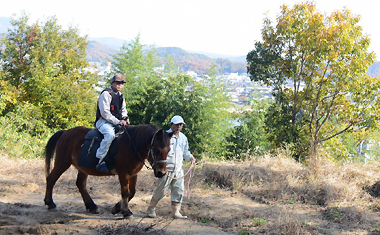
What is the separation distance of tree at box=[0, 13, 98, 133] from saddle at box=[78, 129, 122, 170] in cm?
1903

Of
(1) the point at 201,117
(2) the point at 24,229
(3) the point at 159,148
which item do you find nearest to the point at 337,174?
(3) the point at 159,148

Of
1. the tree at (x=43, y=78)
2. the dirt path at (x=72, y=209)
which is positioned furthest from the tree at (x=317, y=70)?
the tree at (x=43, y=78)

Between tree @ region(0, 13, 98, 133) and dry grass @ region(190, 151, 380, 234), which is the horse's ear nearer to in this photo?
dry grass @ region(190, 151, 380, 234)

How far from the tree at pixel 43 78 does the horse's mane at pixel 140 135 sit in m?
19.6

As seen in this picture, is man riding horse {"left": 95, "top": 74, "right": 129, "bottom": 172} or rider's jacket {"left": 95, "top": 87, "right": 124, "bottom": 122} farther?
rider's jacket {"left": 95, "top": 87, "right": 124, "bottom": 122}

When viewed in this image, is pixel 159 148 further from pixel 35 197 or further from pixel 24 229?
pixel 35 197

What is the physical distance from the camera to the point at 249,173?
8758mm

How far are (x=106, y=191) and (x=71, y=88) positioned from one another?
1844 cm

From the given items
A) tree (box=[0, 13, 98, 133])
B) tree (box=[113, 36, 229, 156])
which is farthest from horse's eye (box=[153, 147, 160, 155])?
tree (box=[0, 13, 98, 133])

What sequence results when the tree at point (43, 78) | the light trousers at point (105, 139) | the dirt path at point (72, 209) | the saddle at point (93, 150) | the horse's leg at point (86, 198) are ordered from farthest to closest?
the tree at point (43, 78)
the horse's leg at point (86, 198)
the saddle at point (93, 150)
the light trousers at point (105, 139)
the dirt path at point (72, 209)

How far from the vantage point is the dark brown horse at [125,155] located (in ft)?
17.4

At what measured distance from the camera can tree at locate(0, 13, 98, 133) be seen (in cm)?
2402

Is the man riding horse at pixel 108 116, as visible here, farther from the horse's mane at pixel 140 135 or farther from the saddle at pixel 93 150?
the horse's mane at pixel 140 135

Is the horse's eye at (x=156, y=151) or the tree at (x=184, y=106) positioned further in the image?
the tree at (x=184, y=106)
